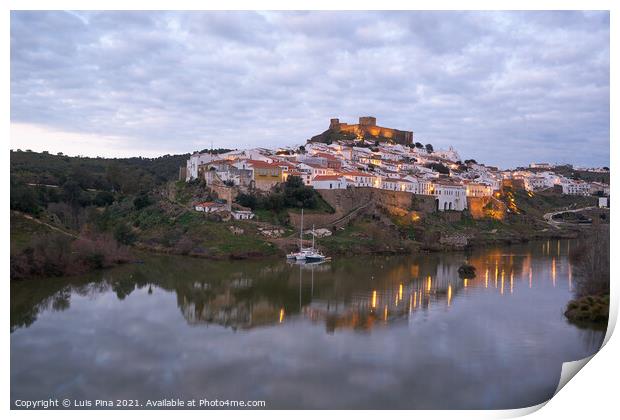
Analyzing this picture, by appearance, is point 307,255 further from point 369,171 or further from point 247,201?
point 369,171

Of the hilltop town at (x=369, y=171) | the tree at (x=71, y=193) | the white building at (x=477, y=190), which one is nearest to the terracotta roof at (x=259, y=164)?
the hilltop town at (x=369, y=171)

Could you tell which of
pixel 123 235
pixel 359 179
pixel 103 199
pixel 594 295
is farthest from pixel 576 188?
pixel 123 235

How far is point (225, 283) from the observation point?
1184 cm

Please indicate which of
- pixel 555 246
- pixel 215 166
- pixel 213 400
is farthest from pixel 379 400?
pixel 555 246

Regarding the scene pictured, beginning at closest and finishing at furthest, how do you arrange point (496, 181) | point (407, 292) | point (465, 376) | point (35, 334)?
point (465, 376)
point (35, 334)
point (407, 292)
point (496, 181)

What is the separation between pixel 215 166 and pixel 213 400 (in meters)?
14.6

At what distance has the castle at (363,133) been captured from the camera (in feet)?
120

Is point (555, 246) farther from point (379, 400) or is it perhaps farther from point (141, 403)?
point (141, 403)

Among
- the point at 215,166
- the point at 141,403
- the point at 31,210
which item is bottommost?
the point at 141,403

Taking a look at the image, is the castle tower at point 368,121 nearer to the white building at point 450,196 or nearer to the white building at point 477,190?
the white building at point 477,190

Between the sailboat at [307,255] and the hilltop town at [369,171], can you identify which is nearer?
the sailboat at [307,255]

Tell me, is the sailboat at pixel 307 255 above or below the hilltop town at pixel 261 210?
below

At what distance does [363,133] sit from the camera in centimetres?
3716

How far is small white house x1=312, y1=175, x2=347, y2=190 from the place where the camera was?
19.9 meters
